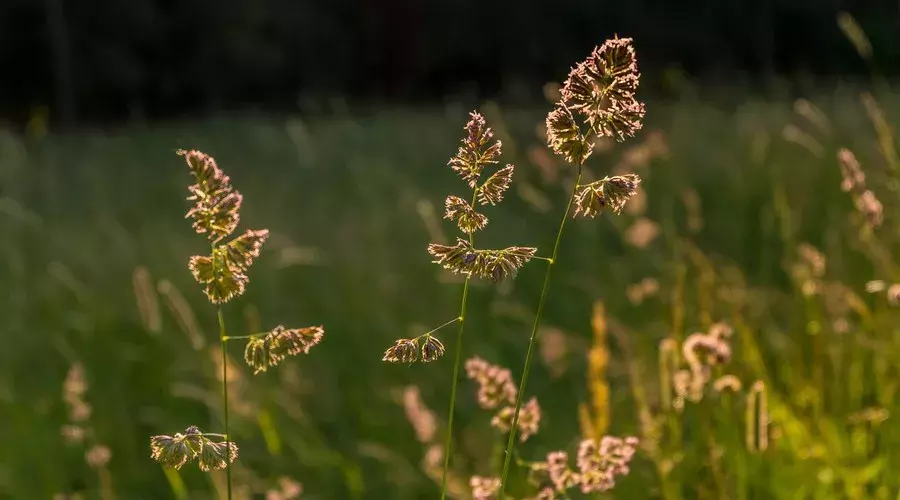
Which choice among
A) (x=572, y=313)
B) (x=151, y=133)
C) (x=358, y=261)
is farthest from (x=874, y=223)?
(x=151, y=133)

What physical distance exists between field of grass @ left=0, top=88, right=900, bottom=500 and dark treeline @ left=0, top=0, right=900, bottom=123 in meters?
14.8

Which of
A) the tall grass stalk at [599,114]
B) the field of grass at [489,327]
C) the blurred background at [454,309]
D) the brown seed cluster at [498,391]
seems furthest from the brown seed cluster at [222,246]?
the field of grass at [489,327]

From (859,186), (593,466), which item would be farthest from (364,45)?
(593,466)

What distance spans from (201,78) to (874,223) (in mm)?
21890

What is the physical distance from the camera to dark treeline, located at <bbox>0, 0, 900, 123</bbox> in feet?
68.3

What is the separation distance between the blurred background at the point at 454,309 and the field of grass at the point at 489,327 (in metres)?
0.02

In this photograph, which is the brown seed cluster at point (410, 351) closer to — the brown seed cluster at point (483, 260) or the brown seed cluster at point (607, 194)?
the brown seed cluster at point (483, 260)

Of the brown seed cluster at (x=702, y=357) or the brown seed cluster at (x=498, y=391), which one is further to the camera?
the brown seed cluster at (x=702, y=357)

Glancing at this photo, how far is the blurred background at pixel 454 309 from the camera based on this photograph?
214 cm

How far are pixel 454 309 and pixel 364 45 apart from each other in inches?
803

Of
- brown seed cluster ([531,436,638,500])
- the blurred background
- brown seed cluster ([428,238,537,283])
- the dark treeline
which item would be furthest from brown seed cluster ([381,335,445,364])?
the dark treeline

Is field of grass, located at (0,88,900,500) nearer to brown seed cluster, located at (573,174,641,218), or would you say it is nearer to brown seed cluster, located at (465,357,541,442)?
brown seed cluster, located at (465,357,541,442)

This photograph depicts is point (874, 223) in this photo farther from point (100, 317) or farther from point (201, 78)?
point (201, 78)

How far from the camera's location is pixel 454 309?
4.01 m
